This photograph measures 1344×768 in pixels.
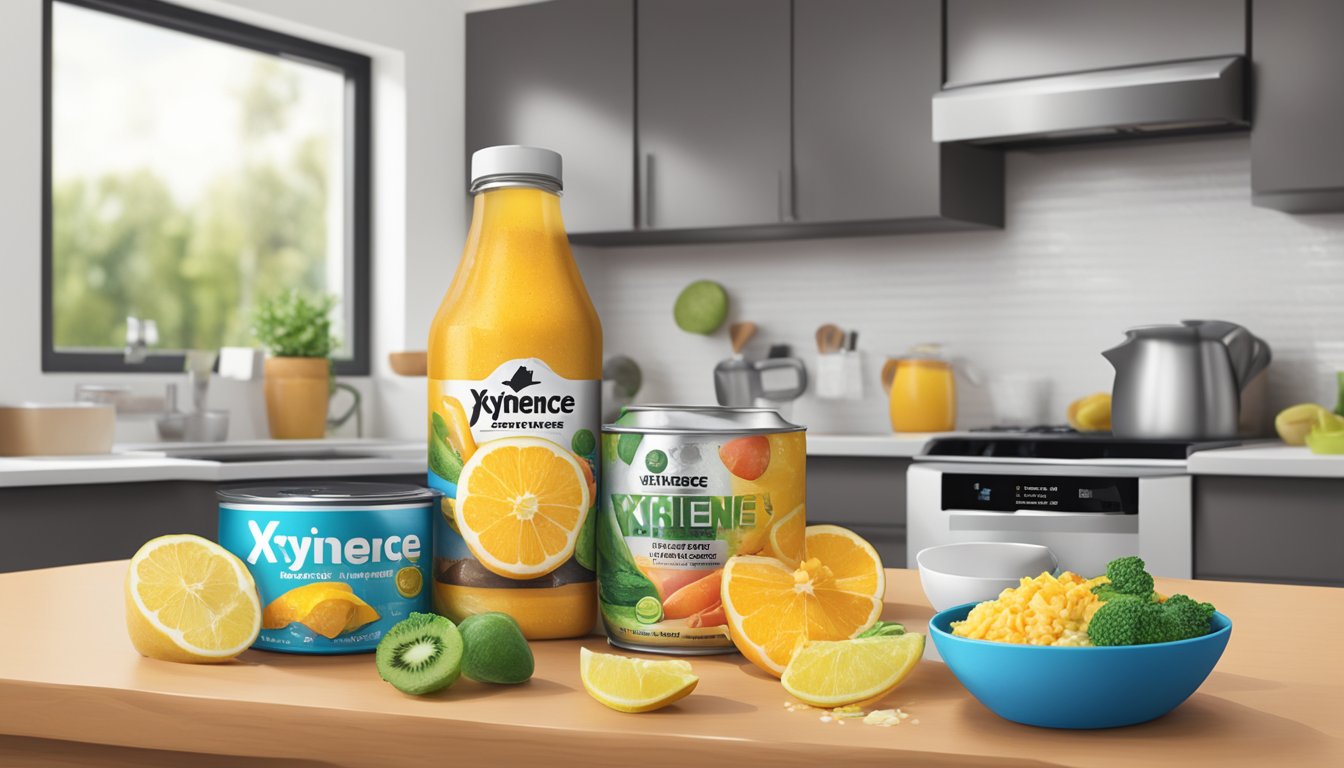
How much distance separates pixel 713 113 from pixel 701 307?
68 centimetres

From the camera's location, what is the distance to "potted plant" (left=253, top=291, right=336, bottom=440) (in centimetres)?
374

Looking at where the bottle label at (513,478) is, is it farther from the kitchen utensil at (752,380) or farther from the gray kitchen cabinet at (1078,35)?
the kitchen utensil at (752,380)

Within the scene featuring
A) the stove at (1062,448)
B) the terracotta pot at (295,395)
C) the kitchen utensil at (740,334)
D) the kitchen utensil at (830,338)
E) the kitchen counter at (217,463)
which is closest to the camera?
the kitchen counter at (217,463)

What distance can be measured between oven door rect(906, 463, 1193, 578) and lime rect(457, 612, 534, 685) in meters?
2.29

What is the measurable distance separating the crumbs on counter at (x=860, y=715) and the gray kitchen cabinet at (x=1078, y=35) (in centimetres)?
292

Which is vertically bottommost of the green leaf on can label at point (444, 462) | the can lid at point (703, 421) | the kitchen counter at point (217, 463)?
the kitchen counter at point (217, 463)

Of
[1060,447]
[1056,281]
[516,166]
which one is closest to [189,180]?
[1056,281]

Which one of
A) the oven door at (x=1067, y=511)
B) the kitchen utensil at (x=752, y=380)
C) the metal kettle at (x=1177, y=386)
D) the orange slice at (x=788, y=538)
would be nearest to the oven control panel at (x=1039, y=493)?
the oven door at (x=1067, y=511)

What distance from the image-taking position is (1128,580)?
700 millimetres

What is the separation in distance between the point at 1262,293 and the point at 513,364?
3.16 metres

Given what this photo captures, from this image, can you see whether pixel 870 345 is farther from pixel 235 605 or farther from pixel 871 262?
pixel 235 605

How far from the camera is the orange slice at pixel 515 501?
86 centimetres

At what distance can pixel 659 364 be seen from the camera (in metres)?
4.47

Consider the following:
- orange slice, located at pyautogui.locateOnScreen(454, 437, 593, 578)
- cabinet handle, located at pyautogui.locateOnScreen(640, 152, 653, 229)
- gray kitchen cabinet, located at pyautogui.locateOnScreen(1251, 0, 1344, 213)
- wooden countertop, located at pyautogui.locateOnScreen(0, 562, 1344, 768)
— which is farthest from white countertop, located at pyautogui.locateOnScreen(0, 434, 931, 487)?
orange slice, located at pyautogui.locateOnScreen(454, 437, 593, 578)
